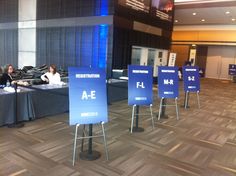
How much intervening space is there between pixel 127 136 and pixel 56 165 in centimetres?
154

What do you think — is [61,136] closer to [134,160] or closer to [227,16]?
[134,160]

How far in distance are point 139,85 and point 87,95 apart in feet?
5.22

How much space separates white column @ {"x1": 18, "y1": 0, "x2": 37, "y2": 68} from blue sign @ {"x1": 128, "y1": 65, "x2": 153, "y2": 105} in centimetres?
825

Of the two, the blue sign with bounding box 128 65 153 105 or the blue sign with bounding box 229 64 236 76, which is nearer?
the blue sign with bounding box 128 65 153 105

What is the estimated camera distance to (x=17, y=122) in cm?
455

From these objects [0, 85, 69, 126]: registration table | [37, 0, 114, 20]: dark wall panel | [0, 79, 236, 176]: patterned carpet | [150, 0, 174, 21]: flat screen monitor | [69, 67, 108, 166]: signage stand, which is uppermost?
[150, 0, 174, 21]: flat screen monitor

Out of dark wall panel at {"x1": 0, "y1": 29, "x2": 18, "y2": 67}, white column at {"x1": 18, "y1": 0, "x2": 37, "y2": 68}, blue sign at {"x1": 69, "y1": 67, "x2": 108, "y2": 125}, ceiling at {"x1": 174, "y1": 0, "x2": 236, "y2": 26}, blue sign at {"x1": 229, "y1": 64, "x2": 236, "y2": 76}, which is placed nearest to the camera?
blue sign at {"x1": 69, "y1": 67, "x2": 108, "y2": 125}

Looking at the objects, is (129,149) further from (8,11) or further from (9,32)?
(8,11)

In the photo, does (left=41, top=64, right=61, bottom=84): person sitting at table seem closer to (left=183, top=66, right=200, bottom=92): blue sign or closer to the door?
(left=183, top=66, right=200, bottom=92): blue sign

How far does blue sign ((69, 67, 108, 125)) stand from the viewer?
9.67 feet

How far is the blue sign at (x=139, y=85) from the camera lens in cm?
433

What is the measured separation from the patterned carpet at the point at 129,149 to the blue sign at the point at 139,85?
2.08 ft

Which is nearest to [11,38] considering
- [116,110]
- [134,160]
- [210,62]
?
[116,110]

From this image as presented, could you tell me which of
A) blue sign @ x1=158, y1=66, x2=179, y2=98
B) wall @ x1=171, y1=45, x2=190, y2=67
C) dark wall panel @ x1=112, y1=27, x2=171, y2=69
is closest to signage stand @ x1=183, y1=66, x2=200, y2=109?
blue sign @ x1=158, y1=66, x2=179, y2=98
